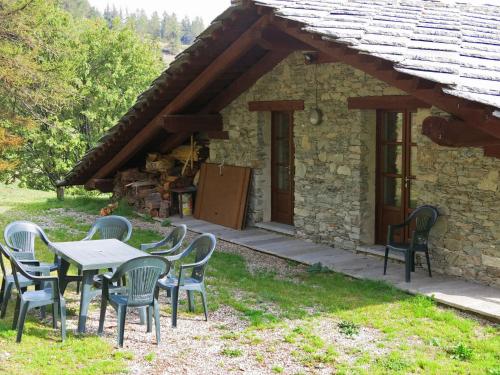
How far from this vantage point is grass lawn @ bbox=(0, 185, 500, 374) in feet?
17.0

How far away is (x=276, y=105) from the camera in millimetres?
10914

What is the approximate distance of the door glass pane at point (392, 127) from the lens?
903 centimetres

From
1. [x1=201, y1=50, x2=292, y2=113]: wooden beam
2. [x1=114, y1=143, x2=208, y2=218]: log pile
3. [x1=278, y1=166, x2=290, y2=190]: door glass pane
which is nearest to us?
[x1=201, y1=50, x2=292, y2=113]: wooden beam

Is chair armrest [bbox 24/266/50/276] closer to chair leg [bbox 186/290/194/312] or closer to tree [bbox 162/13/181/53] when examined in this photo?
chair leg [bbox 186/290/194/312]

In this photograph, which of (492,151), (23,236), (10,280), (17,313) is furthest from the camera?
(492,151)

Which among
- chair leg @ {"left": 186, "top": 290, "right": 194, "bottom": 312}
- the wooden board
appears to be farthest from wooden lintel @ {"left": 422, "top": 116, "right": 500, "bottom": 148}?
the wooden board

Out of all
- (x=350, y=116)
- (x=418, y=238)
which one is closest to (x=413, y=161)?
(x=350, y=116)

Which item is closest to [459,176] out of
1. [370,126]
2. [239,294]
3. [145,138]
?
[370,126]

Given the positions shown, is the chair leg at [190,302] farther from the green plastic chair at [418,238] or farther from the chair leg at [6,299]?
the green plastic chair at [418,238]

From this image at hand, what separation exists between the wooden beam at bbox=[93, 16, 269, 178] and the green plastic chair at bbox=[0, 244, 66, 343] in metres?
4.65

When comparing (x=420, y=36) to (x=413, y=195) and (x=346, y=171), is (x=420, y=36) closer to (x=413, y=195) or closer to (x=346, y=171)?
(x=413, y=195)

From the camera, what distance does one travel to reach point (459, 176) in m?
7.79

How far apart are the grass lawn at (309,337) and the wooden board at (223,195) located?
3.58 meters

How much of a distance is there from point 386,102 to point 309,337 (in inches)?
161
